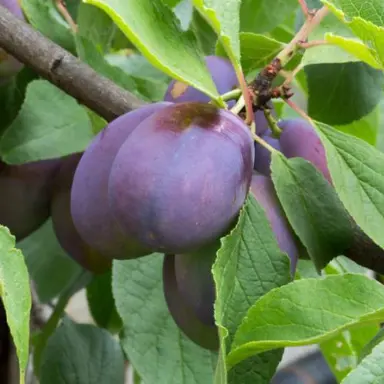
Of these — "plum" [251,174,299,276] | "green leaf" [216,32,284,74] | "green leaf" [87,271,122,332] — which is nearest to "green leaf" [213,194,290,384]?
"plum" [251,174,299,276]

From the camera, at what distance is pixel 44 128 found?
0.56 m

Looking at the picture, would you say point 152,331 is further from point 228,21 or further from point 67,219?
point 228,21

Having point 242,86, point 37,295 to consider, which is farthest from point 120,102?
point 37,295

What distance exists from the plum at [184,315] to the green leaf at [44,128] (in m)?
0.15

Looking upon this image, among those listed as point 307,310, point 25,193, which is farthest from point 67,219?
point 307,310

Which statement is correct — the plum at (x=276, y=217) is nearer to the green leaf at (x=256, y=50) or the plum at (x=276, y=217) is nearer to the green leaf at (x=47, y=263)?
the green leaf at (x=256, y=50)

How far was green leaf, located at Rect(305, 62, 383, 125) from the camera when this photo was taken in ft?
1.79

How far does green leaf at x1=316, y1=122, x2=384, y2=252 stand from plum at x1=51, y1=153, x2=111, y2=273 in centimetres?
21

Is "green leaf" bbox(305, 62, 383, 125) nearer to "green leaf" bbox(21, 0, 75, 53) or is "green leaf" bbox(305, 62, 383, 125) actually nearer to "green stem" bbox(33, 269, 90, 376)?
"green leaf" bbox(21, 0, 75, 53)

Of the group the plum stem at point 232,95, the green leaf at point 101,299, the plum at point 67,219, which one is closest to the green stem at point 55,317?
→ the green leaf at point 101,299

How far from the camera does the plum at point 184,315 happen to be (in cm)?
43

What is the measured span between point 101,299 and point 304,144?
0.35 m

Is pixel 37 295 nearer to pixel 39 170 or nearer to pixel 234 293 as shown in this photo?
pixel 39 170

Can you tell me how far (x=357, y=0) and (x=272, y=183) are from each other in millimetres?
111
